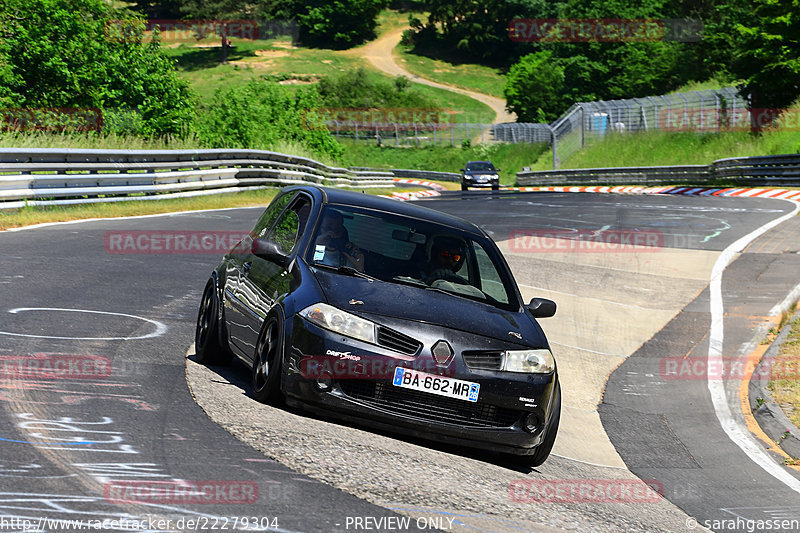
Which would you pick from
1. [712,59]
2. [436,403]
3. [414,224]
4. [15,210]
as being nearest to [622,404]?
[414,224]

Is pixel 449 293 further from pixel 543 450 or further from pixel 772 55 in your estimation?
pixel 772 55

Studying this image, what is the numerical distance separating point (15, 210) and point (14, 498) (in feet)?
49.0

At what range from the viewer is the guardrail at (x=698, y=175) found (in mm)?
37875

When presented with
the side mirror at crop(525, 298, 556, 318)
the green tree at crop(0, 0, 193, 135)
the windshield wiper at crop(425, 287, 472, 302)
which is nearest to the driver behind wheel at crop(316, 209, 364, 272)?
the windshield wiper at crop(425, 287, 472, 302)

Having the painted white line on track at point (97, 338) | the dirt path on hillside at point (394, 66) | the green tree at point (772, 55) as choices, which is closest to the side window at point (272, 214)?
the painted white line on track at point (97, 338)

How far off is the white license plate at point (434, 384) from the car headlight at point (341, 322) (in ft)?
0.97

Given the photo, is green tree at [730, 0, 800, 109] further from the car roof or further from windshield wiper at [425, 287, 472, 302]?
windshield wiper at [425, 287, 472, 302]

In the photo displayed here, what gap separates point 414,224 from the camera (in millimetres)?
7828

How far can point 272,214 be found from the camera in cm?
877

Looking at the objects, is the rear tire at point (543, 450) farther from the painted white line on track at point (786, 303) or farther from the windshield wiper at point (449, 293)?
the painted white line on track at point (786, 303)

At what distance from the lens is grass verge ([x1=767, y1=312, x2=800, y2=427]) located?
9.91 m

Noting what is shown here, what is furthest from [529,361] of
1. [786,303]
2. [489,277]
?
[786,303]

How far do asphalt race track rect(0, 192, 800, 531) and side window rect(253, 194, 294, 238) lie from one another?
122 cm

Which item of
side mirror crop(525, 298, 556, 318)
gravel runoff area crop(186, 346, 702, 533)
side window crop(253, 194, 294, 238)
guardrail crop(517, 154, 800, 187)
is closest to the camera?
gravel runoff area crop(186, 346, 702, 533)
